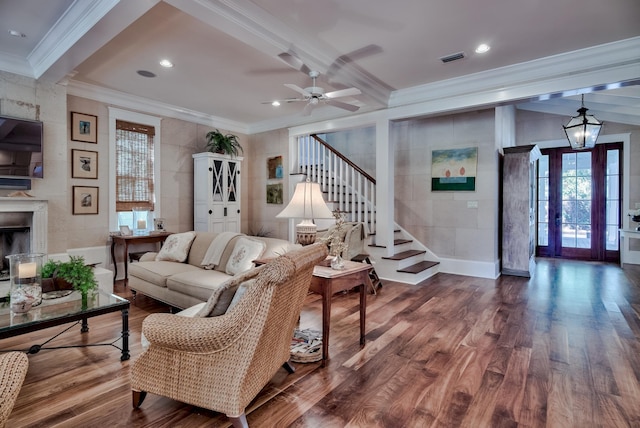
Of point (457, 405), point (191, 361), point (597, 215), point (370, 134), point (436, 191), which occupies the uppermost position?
point (370, 134)

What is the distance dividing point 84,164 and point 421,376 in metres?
5.13

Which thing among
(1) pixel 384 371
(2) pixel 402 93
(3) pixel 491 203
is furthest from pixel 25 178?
(3) pixel 491 203

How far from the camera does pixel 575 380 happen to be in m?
2.29

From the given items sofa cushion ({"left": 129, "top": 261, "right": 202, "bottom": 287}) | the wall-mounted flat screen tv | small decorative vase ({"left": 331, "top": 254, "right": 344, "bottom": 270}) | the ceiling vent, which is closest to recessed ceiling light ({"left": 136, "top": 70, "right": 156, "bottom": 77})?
the wall-mounted flat screen tv

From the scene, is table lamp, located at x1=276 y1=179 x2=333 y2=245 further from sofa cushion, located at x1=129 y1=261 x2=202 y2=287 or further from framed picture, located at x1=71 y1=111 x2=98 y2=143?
framed picture, located at x1=71 y1=111 x2=98 y2=143

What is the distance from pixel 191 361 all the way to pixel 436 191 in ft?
17.0

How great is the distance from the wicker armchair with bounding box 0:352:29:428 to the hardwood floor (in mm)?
1025

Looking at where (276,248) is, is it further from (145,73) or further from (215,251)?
(145,73)

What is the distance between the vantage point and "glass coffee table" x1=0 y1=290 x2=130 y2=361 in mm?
2102

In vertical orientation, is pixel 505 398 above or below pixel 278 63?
below

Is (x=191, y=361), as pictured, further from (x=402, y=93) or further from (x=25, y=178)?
(x=402, y=93)

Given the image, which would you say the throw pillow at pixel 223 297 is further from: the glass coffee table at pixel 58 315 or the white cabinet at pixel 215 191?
the white cabinet at pixel 215 191

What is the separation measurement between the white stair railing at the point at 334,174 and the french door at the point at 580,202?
425 centimetres

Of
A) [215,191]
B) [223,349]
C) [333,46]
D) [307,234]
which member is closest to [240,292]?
[223,349]
